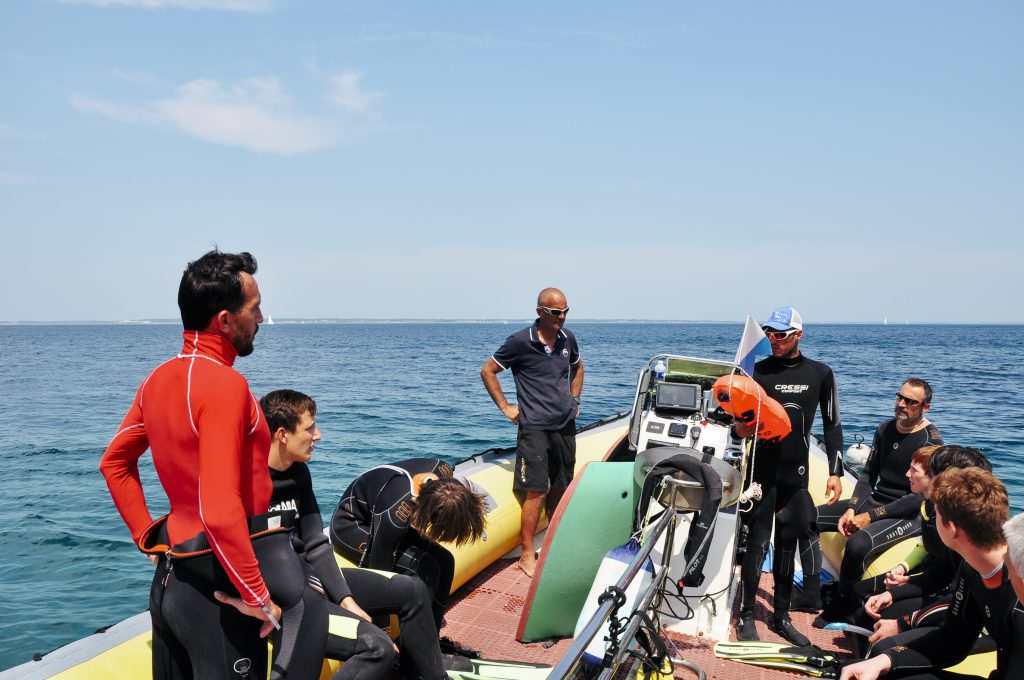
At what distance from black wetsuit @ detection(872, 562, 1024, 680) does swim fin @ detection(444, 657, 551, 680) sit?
4.91 feet

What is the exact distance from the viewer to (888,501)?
4695 mm

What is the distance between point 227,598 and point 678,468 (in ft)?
8.43

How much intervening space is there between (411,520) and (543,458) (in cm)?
203

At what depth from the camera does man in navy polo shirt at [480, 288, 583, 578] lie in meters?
5.11

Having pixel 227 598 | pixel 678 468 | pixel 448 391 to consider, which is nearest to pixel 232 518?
pixel 227 598

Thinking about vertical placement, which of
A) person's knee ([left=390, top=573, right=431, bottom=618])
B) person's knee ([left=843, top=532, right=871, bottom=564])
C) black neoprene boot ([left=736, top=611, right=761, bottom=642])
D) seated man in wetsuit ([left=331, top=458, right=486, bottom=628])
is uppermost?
seated man in wetsuit ([left=331, top=458, right=486, bottom=628])

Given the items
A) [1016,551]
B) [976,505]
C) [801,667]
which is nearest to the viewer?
[1016,551]

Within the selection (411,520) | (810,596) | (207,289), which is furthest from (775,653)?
(207,289)

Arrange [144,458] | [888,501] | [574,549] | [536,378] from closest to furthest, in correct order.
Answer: [574,549] → [888,501] → [536,378] → [144,458]

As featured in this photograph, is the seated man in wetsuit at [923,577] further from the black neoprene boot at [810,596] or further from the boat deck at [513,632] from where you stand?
the black neoprene boot at [810,596]

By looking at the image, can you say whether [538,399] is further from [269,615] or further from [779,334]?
[269,615]

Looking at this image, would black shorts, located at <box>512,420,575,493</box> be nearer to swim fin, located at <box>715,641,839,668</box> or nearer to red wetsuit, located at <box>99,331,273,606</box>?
swim fin, located at <box>715,641,839,668</box>

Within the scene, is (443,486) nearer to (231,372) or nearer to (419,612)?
(419,612)

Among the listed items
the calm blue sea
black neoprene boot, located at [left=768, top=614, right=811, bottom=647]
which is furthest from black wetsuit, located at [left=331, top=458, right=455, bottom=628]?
the calm blue sea
